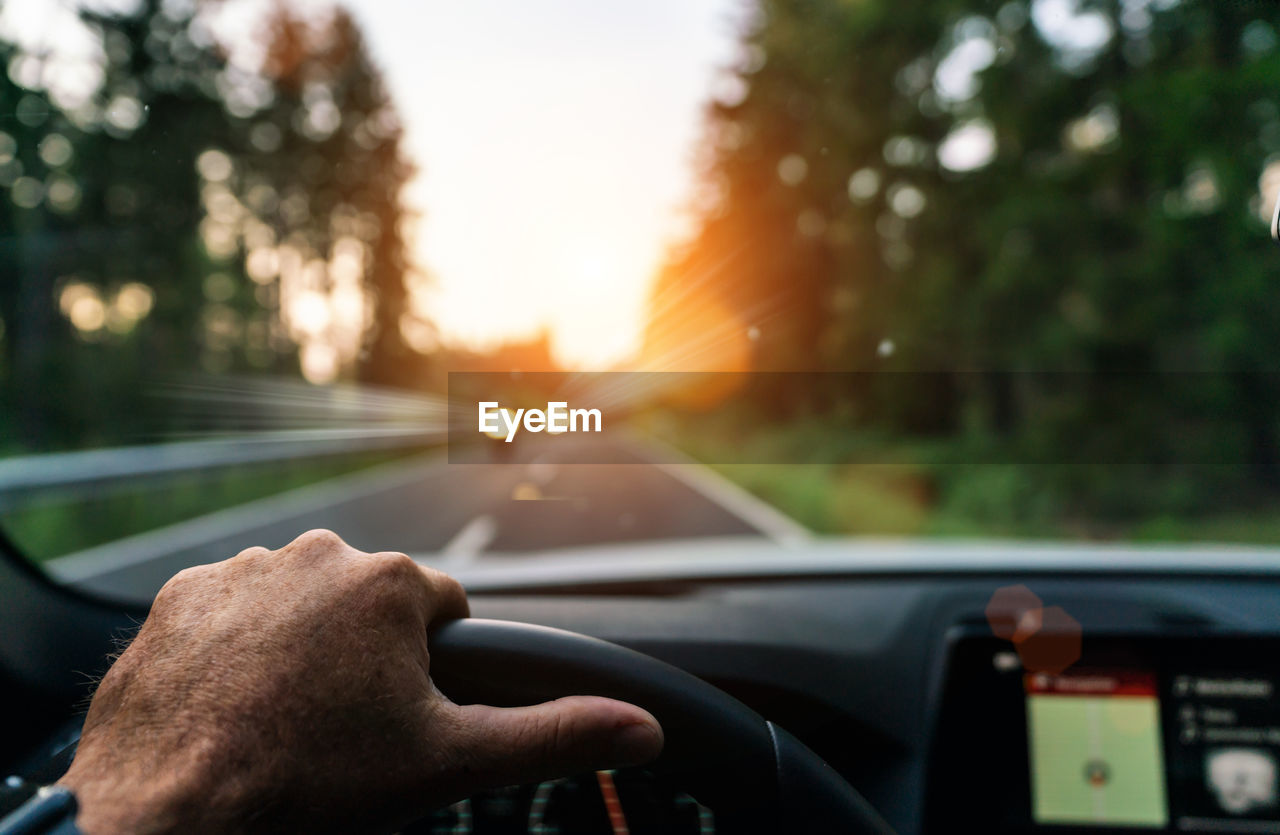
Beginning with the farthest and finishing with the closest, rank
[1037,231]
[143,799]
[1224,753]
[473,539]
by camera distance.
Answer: [1037,231] → [473,539] → [1224,753] → [143,799]

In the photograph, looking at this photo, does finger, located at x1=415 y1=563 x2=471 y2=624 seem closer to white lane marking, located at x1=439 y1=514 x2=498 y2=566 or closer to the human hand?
the human hand

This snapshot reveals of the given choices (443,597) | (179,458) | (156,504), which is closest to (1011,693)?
(443,597)

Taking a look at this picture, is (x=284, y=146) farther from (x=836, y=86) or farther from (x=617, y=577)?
(x=836, y=86)

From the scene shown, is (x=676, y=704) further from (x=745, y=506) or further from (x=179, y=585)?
(x=745, y=506)

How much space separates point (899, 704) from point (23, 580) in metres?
2.24

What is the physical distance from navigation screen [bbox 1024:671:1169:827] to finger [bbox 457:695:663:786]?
1636 millimetres

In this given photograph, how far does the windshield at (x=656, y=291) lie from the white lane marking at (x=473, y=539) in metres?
0.02

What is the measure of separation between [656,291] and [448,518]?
1815 millimetres

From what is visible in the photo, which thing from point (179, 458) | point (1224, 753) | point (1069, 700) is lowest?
point (1224, 753)

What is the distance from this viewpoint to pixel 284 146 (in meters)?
3.92

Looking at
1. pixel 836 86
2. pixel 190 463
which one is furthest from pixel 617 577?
pixel 836 86

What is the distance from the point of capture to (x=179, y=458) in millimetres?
4121

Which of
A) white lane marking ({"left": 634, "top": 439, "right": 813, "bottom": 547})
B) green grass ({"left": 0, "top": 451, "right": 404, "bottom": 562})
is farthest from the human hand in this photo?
white lane marking ({"left": 634, "top": 439, "right": 813, "bottom": 547})

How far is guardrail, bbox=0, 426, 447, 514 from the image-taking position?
2035 millimetres
